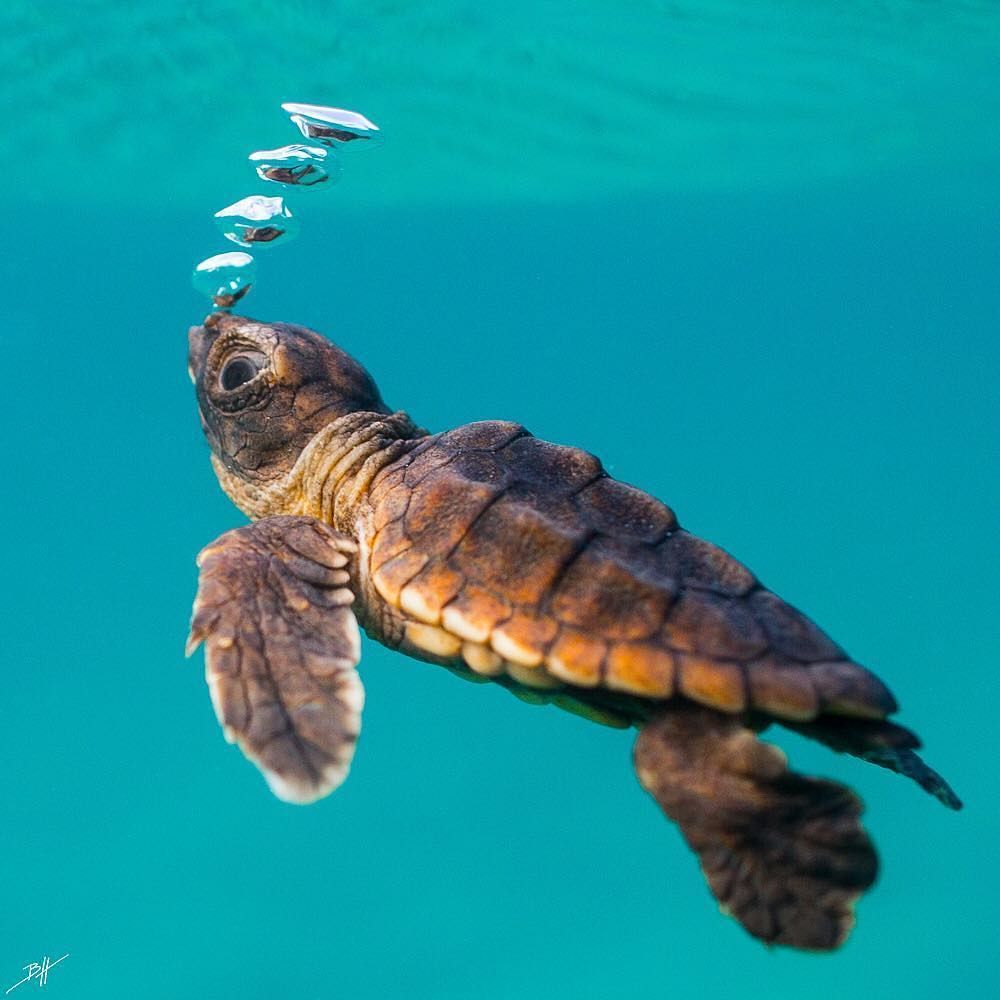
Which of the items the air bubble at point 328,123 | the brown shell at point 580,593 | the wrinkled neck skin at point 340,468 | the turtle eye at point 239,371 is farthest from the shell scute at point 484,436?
the air bubble at point 328,123

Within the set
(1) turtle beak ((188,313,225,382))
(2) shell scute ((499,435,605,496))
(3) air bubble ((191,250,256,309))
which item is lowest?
(2) shell scute ((499,435,605,496))

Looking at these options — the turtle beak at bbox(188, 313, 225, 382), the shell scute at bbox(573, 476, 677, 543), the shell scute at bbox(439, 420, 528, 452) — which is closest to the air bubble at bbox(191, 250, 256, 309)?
the turtle beak at bbox(188, 313, 225, 382)

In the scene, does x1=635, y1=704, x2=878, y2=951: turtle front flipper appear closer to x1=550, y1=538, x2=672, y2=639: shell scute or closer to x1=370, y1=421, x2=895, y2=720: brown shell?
x1=370, y1=421, x2=895, y2=720: brown shell

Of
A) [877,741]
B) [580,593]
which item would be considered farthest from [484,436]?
[877,741]

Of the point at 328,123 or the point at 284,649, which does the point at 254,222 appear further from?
the point at 284,649

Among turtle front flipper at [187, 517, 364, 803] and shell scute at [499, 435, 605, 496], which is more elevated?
shell scute at [499, 435, 605, 496]

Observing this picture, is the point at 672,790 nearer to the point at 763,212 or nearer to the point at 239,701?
the point at 239,701

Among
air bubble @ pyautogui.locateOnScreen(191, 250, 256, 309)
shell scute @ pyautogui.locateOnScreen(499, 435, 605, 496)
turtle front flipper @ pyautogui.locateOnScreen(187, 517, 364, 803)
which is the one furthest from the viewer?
air bubble @ pyautogui.locateOnScreen(191, 250, 256, 309)

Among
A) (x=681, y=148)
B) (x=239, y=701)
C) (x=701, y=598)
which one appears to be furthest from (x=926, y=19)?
(x=239, y=701)
